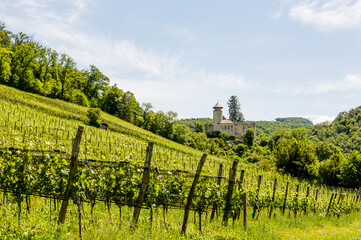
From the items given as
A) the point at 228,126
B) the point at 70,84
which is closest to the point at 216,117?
the point at 228,126

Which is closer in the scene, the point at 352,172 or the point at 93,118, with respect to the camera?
the point at 352,172

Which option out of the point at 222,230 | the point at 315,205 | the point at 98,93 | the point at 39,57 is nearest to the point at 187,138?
the point at 98,93

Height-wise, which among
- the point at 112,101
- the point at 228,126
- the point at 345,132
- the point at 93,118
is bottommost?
the point at 93,118

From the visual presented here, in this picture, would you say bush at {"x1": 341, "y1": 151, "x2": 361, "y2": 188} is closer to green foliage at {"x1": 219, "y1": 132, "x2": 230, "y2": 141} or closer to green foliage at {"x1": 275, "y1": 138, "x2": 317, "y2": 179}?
green foliage at {"x1": 275, "y1": 138, "x2": 317, "y2": 179}

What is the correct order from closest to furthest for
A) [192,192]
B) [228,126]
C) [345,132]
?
1. [192,192]
2. [228,126]
3. [345,132]

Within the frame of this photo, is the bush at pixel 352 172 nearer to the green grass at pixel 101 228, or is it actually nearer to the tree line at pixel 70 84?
the green grass at pixel 101 228

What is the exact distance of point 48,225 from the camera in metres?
4.78

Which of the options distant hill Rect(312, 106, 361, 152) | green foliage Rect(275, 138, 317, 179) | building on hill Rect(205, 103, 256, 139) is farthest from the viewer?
distant hill Rect(312, 106, 361, 152)

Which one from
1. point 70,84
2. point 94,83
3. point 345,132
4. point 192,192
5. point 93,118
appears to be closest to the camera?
point 192,192

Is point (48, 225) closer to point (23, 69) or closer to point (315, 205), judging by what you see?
point (315, 205)

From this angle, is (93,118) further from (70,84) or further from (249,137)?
(249,137)

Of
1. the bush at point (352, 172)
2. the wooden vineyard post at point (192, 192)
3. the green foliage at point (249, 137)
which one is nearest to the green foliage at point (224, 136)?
the green foliage at point (249, 137)

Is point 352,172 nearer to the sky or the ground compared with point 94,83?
nearer to the ground

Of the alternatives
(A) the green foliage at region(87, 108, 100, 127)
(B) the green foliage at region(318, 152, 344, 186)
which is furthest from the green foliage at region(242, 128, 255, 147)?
(A) the green foliage at region(87, 108, 100, 127)
